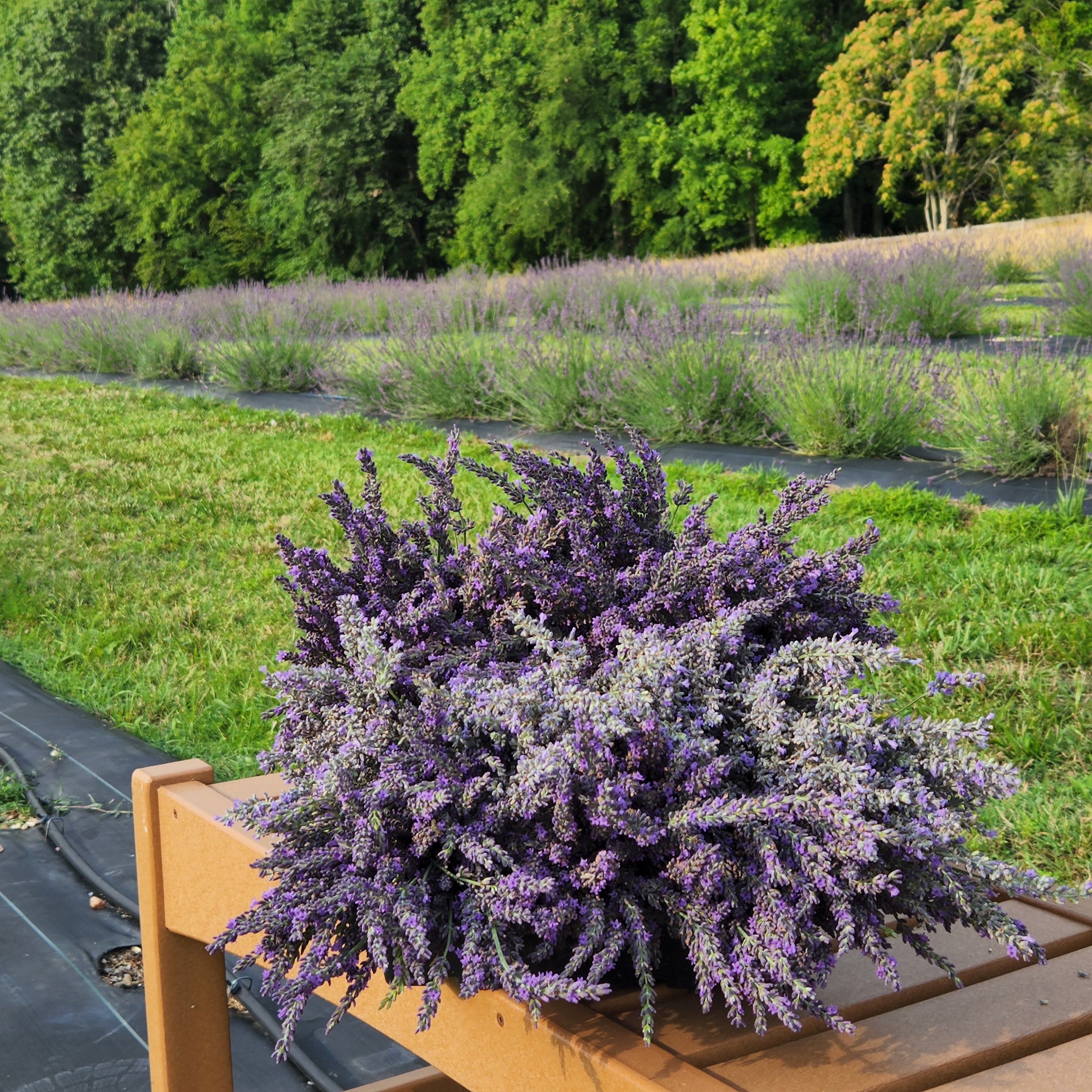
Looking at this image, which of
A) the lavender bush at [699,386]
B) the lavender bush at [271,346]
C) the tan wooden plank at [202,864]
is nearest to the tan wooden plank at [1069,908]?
the tan wooden plank at [202,864]

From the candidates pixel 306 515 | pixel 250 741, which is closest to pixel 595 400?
pixel 306 515

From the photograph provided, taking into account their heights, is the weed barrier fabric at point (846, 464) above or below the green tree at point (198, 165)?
below

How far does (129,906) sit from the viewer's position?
2607 mm

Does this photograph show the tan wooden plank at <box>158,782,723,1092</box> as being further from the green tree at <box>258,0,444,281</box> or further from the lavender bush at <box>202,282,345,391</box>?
the green tree at <box>258,0,444,281</box>

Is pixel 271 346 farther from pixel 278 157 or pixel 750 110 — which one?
pixel 278 157

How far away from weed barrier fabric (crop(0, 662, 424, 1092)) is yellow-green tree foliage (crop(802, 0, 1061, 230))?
27.9 m

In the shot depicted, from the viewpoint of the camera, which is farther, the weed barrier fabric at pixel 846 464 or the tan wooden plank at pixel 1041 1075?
the weed barrier fabric at pixel 846 464

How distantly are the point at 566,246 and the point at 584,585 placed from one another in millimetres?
32991

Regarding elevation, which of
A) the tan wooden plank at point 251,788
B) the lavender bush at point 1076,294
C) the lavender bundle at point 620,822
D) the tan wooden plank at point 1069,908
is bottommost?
the tan wooden plank at point 1069,908

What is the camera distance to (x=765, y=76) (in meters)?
30.1

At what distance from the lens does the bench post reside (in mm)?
1341

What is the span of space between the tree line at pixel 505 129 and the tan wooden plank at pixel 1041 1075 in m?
28.7

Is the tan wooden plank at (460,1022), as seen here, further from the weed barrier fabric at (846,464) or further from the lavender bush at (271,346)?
the lavender bush at (271,346)

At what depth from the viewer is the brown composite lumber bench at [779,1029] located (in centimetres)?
85
